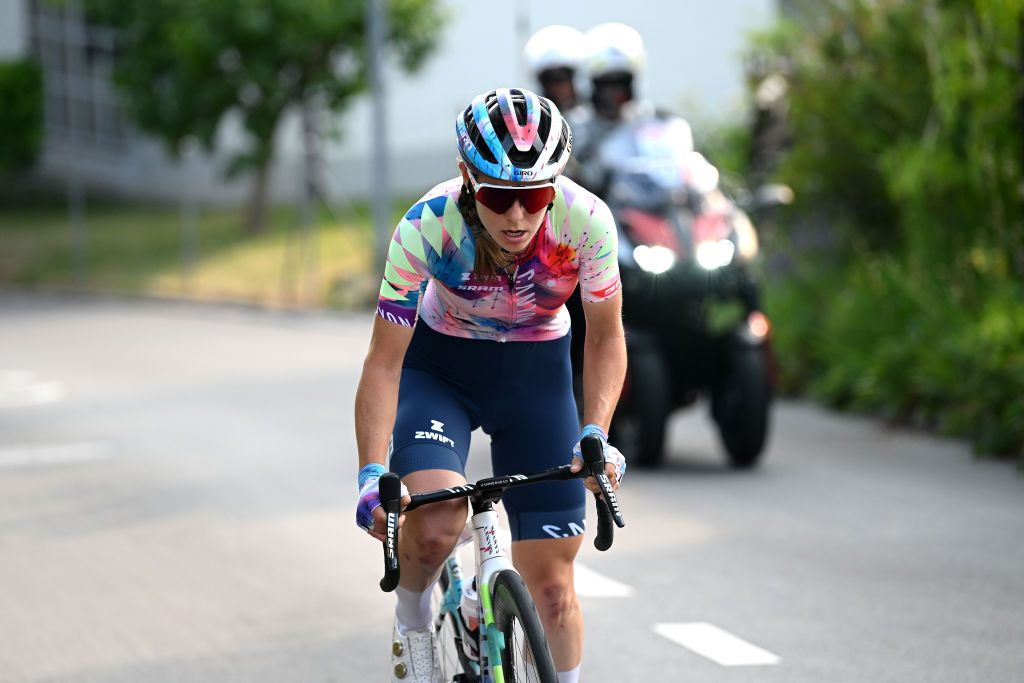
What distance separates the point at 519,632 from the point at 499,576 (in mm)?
170

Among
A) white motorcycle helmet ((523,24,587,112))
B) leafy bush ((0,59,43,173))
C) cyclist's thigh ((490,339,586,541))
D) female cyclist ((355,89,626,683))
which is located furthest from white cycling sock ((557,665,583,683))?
leafy bush ((0,59,43,173))

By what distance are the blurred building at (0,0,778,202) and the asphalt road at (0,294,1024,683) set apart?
17252 millimetres

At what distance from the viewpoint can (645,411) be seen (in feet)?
34.4

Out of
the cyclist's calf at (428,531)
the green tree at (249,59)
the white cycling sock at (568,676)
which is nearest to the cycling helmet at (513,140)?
the cyclist's calf at (428,531)

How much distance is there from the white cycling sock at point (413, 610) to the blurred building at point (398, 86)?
2399 cm

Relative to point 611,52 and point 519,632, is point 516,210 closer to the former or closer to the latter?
point 519,632

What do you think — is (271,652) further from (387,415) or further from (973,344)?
(973,344)

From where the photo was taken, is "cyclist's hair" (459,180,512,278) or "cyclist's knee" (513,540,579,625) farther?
"cyclist's knee" (513,540,579,625)

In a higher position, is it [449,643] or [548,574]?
[548,574]

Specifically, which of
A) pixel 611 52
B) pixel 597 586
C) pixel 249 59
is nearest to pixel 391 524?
pixel 597 586

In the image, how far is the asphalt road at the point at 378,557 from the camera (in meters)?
6.58

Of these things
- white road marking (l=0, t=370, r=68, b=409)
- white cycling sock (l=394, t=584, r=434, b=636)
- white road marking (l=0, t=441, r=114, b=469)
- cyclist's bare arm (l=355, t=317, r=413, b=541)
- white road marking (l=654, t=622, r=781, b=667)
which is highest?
cyclist's bare arm (l=355, t=317, r=413, b=541)

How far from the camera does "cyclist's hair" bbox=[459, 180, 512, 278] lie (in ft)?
15.8

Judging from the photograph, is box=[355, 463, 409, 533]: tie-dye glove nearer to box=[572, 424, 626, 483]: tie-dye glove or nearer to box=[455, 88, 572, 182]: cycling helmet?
box=[572, 424, 626, 483]: tie-dye glove
